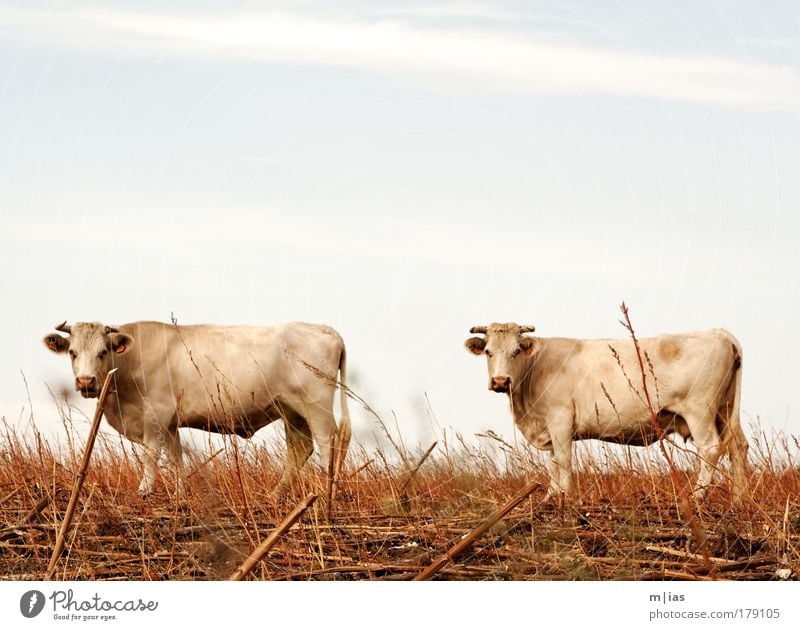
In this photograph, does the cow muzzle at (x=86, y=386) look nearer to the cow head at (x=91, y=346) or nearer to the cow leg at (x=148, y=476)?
the cow head at (x=91, y=346)

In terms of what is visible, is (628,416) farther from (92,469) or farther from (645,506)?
(92,469)

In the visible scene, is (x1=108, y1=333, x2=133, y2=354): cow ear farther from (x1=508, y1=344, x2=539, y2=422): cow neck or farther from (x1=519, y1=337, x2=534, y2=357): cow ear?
(x1=508, y1=344, x2=539, y2=422): cow neck

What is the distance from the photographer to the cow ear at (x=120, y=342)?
1152 cm

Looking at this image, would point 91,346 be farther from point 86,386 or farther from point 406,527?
point 406,527

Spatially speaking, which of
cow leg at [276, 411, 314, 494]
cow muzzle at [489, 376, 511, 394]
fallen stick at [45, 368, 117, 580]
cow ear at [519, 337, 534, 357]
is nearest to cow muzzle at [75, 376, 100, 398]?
cow leg at [276, 411, 314, 494]

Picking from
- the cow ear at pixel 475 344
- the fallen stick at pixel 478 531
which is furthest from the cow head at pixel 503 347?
the fallen stick at pixel 478 531

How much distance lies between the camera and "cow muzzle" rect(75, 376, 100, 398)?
36.1 ft

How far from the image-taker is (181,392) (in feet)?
39.0

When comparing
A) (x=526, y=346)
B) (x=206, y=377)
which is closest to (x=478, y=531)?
(x=526, y=346)

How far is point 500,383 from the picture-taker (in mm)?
11484

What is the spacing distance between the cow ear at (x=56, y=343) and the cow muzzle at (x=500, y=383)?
14.5 ft

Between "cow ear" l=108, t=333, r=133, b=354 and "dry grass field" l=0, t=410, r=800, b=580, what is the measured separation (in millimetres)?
3619

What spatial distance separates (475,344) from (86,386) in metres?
4.04
